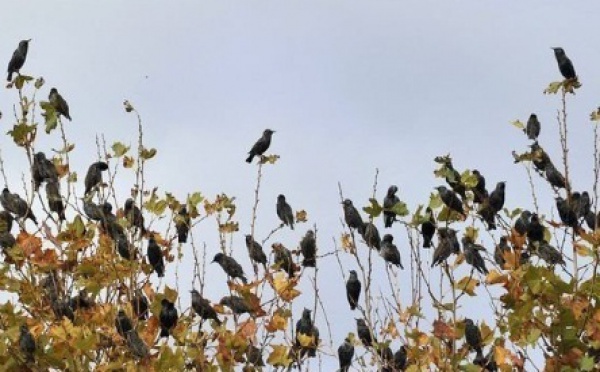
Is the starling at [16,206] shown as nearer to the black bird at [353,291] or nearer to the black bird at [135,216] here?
the black bird at [135,216]

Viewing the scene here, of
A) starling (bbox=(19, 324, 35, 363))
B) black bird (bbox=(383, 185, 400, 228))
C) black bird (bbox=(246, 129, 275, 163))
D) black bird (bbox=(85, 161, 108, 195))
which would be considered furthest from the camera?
black bird (bbox=(246, 129, 275, 163))

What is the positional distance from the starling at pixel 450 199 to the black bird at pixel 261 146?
235 centimetres

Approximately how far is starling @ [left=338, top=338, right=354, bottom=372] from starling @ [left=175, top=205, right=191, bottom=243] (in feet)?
4.75

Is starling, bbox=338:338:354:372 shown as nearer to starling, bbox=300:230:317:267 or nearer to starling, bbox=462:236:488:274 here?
starling, bbox=300:230:317:267

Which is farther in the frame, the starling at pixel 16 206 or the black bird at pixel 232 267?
the starling at pixel 16 206

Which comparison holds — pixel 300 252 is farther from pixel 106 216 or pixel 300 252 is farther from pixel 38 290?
pixel 38 290

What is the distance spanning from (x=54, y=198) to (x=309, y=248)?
1.90 metres

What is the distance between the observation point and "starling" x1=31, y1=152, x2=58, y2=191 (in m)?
6.84

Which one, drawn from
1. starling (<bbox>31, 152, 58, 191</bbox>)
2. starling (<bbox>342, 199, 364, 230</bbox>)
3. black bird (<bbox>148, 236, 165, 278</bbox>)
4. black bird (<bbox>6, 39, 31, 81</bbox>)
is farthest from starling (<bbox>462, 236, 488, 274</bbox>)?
black bird (<bbox>6, 39, 31, 81</bbox>)

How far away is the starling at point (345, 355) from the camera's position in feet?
22.5

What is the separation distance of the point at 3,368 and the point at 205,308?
4.50ft

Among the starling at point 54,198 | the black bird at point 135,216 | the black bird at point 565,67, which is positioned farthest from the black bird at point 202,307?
the black bird at point 565,67

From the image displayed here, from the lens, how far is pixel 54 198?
22.7 ft

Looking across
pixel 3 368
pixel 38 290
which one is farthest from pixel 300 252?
pixel 3 368
